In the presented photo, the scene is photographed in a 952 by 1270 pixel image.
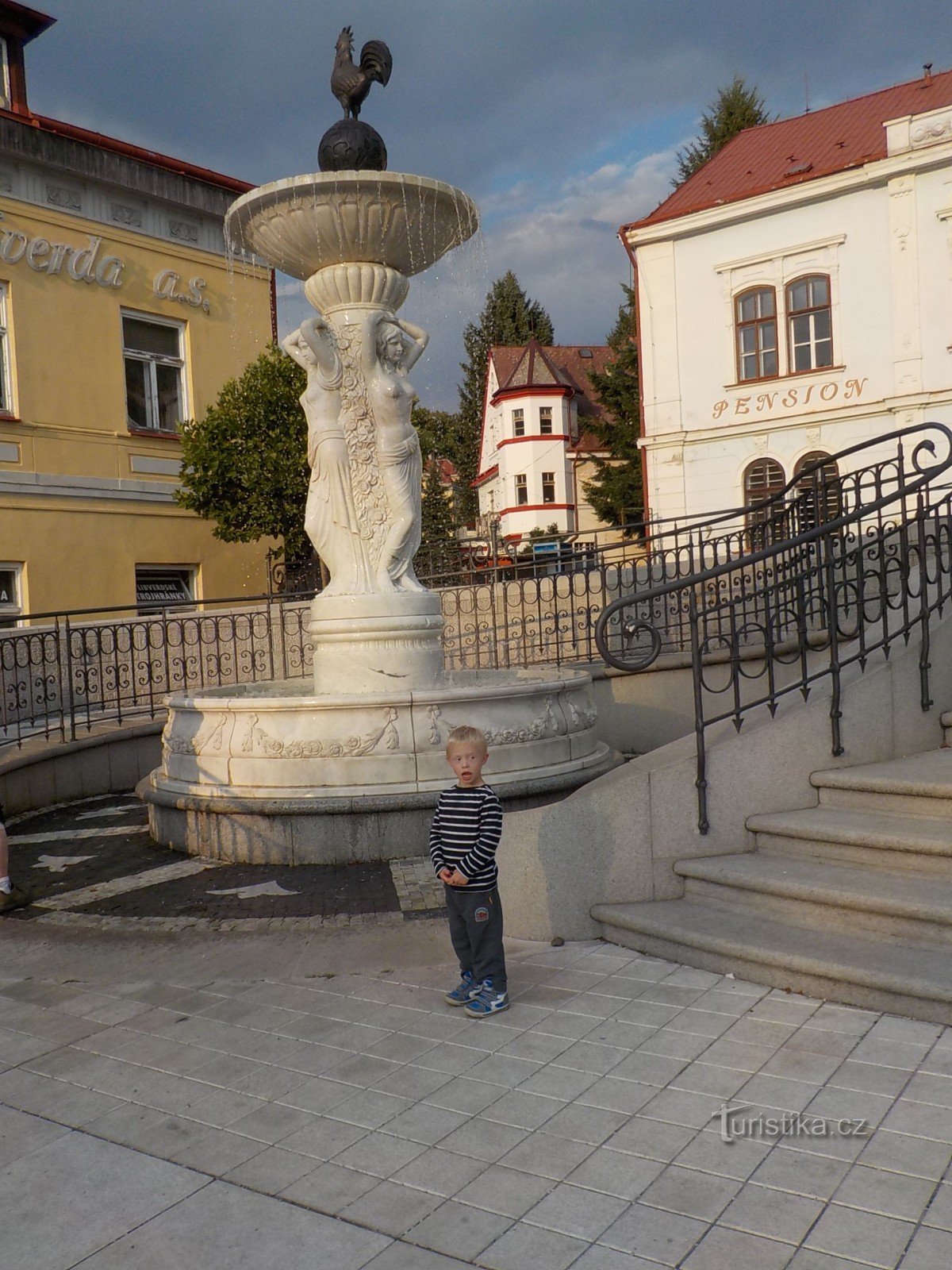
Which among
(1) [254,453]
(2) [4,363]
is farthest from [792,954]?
(2) [4,363]

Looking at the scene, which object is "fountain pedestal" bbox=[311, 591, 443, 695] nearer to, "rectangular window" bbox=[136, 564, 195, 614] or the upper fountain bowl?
the upper fountain bowl

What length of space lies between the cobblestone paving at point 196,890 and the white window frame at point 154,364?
12.9 meters

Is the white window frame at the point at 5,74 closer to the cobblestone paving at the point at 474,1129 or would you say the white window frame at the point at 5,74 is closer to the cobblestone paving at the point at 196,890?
the cobblestone paving at the point at 196,890

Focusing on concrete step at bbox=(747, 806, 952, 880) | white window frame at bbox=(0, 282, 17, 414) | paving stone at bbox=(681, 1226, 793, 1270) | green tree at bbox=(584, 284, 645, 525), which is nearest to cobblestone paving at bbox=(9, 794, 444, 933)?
concrete step at bbox=(747, 806, 952, 880)

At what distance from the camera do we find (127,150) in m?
18.4

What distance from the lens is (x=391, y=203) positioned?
26.7 feet

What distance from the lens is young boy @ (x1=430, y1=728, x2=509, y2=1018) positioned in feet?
13.8

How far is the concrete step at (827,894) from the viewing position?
4223 mm

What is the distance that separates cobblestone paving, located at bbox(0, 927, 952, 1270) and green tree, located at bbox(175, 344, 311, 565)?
13992 millimetres

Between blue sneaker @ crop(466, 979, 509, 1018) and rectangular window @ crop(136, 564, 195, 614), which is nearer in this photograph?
blue sneaker @ crop(466, 979, 509, 1018)

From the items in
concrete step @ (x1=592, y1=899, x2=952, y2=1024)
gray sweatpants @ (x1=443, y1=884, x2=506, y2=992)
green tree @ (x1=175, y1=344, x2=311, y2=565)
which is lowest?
concrete step @ (x1=592, y1=899, x2=952, y2=1024)

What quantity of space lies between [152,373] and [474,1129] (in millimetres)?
18679

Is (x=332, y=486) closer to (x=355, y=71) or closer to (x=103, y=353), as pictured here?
(x=355, y=71)

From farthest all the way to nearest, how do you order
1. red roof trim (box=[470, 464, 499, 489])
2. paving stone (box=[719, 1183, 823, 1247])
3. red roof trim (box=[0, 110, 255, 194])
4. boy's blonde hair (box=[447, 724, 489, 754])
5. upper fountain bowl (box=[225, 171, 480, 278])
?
red roof trim (box=[470, 464, 499, 489]) → red roof trim (box=[0, 110, 255, 194]) → upper fountain bowl (box=[225, 171, 480, 278]) → boy's blonde hair (box=[447, 724, 489, 754]) → paving stone (box=[719, 1183, 823, 1247])
